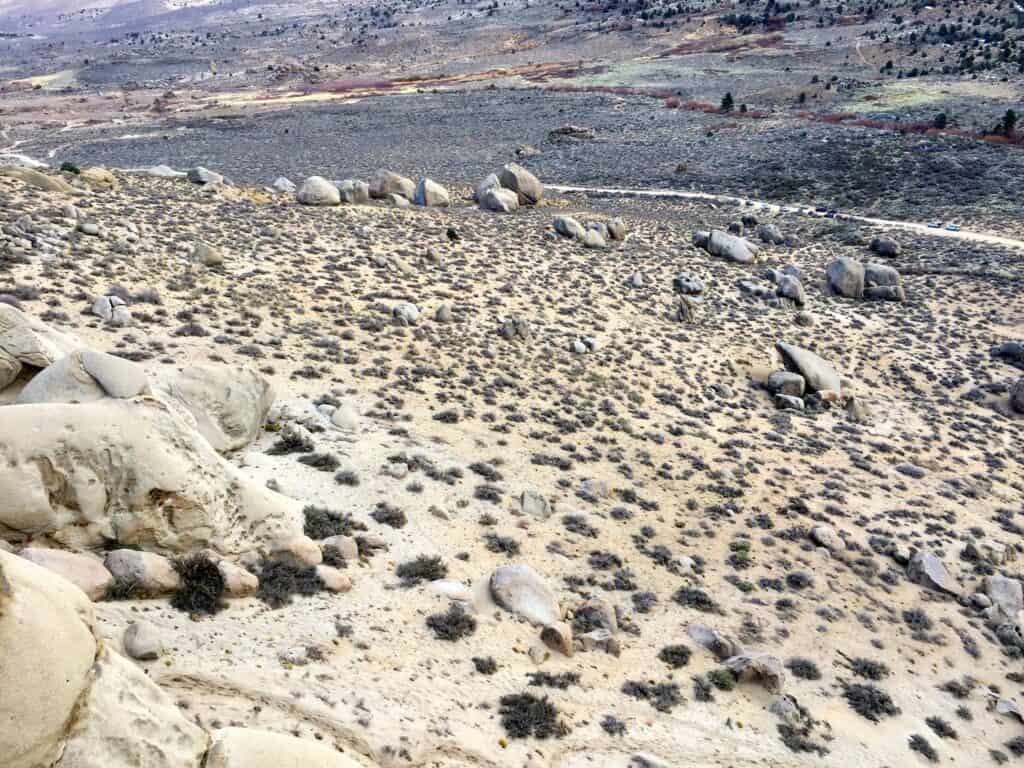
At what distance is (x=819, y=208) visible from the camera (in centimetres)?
5344

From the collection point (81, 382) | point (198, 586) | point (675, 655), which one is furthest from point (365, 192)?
point (675, 655)

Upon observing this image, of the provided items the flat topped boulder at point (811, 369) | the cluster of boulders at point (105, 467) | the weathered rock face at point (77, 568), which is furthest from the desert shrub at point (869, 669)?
the flat topped boulder at point (811, 369)

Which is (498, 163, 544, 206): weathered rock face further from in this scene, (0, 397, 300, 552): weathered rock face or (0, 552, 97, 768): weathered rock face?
(0, 552, 97, 768): weathered rock face

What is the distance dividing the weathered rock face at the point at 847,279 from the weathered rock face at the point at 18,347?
35.8m

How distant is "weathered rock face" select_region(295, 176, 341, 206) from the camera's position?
40.2 m

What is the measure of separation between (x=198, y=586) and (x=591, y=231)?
115 feet

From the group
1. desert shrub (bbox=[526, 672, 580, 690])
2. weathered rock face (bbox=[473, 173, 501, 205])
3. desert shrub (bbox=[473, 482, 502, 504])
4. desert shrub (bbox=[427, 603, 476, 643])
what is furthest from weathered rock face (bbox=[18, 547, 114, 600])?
weathered rock face (bbox=[473, 173, 501, 205])

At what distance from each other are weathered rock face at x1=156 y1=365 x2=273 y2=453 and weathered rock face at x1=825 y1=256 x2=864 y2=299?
31908mm

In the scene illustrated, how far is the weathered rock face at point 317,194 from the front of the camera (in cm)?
4019

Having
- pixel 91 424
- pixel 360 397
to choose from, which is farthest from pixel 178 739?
pixel 360 397

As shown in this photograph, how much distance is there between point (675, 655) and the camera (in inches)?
510

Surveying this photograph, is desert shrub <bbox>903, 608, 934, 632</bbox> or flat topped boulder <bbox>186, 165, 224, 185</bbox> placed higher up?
flat topped boulder <bbox>186, 165, 224, 185</bbox>

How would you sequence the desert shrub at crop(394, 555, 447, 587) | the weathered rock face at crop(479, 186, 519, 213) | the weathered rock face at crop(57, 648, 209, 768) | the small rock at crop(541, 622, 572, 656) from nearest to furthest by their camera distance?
the weathered rock face at crop(57, 648, 209, 768) < the small rock at crop(541, 622, 572, 656) < the desert shrub at crop(394, 555, 447, 587) < the weathered rock face at crop(479, 186, 519, 213)

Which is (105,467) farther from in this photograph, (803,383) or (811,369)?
(811,369)
